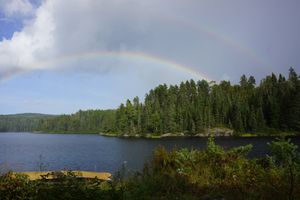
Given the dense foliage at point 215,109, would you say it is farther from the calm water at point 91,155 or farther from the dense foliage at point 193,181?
the dense foliage at point 193,181

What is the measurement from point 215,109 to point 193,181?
119066 mm

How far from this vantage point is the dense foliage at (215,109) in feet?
370

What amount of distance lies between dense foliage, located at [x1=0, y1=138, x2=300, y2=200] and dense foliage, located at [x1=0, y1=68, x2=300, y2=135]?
10335 centimetres

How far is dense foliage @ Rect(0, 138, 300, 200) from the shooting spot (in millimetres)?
6656

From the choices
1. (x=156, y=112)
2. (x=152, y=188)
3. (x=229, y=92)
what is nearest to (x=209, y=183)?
(x=152, y=188)

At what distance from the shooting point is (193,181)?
31.2 ft

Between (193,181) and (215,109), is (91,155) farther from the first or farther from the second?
(215,109)

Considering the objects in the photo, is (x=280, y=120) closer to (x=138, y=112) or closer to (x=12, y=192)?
(x=138, y=112)

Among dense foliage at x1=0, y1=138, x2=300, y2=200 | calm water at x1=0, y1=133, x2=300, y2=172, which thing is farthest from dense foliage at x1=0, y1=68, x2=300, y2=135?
dense foliage at x1=0, y1=138, x2=300, y2=200

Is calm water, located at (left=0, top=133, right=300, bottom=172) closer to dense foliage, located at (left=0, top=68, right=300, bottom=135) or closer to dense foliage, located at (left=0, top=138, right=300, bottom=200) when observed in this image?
dense foliage, located at (left=0, top=138, right=300, bottom=200)

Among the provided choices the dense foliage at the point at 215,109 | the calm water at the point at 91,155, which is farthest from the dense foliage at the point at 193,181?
the dense foliage at the point at 215,109

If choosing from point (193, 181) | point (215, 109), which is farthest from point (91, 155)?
point (215, 109)

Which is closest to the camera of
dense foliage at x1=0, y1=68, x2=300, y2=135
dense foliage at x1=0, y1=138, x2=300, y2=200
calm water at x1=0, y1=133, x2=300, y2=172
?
dense foliage at x1=0, y1=138, x2=300, y2=200

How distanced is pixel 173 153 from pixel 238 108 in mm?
109874
